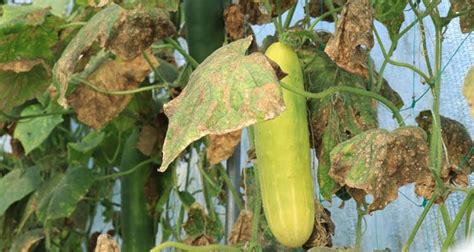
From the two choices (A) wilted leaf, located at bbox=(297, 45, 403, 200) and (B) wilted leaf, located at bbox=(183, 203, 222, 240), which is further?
(B) wilted leaf, located at bbox=(183, 203, 222, 240)

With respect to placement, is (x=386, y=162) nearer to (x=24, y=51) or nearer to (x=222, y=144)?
(x=222, y=144)

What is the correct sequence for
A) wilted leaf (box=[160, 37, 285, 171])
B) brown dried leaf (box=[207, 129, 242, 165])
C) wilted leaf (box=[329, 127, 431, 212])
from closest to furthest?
wilted leaf (box=[160, 37, 285, 171])
wilted leaf (box=[329, 127, 431, 212])
brown dried leaf (box=[207, 129, 242, 165])

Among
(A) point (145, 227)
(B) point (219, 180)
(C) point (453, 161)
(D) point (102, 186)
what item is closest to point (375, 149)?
(C) point (453, 161)

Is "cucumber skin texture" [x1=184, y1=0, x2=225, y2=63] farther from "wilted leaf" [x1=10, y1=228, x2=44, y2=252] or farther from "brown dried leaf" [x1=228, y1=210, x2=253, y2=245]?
"wilted leaf" [x1=10, y1=228, x2=44, y2=252]

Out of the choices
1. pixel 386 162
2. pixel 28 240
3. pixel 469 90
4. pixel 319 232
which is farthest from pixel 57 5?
pixel 469 90

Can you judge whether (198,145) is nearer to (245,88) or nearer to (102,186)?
(102,186)

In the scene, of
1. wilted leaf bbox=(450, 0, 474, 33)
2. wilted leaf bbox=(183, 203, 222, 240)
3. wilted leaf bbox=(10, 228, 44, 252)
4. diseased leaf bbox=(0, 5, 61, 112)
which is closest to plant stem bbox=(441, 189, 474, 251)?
wilted leaf bbox=(450, 0, 474, 33)
